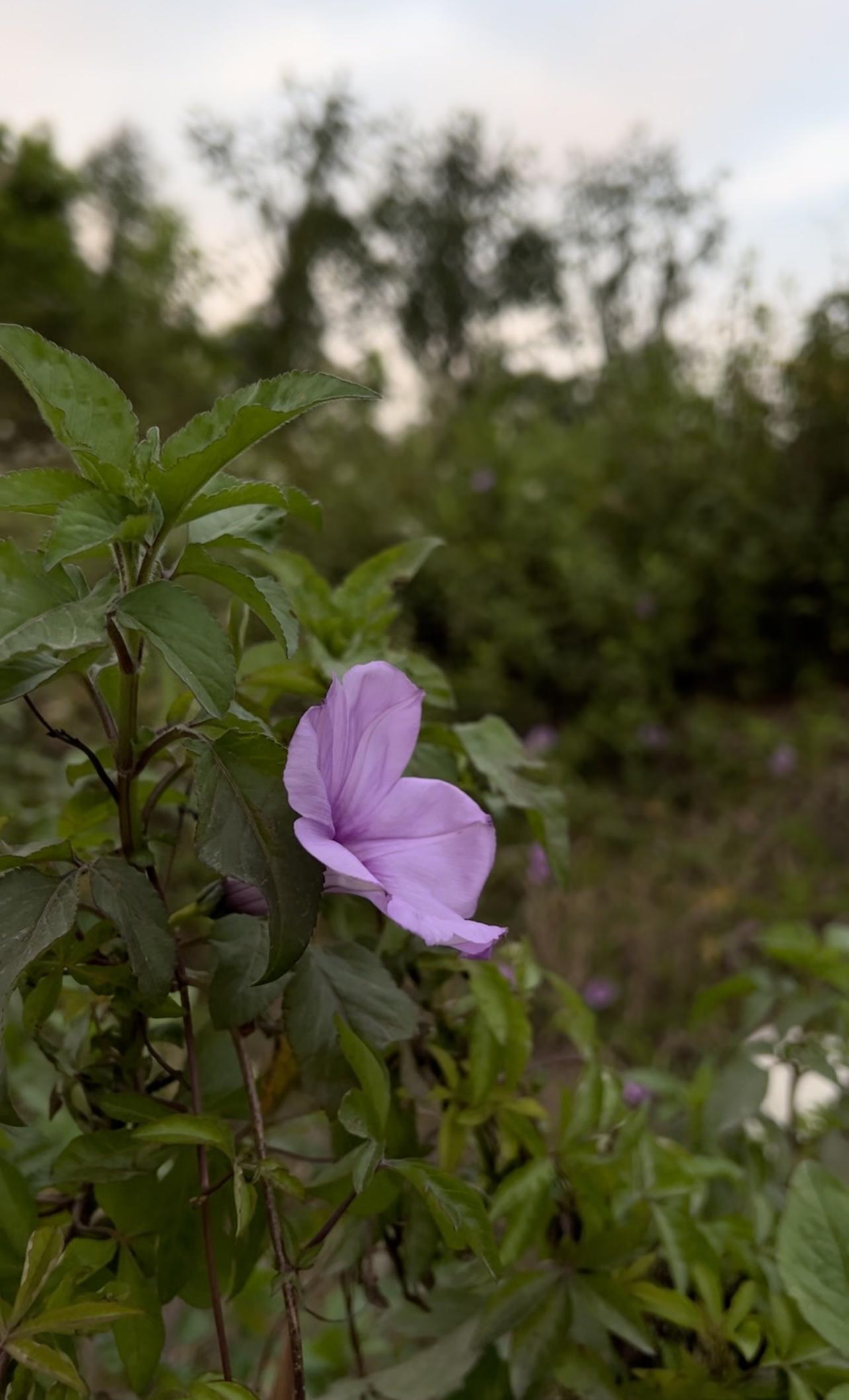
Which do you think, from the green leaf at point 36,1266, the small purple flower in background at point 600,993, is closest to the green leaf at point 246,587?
the green leaf at point 36,1266

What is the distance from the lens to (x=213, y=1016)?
15.0 inches

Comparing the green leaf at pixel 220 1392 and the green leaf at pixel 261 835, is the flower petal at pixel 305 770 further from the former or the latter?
the green leaf at pixel 220 1392

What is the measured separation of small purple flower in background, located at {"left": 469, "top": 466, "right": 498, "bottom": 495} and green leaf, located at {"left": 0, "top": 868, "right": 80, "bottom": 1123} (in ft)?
14.0

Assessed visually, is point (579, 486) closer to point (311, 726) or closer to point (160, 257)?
point (160, 257)

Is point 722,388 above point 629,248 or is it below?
below

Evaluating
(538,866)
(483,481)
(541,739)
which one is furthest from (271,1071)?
(483,481)

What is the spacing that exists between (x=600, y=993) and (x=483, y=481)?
2.64 metres

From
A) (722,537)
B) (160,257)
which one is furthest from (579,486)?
(160,257)

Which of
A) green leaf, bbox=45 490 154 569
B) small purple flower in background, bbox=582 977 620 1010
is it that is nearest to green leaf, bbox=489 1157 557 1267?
green leaf, bbox=45 490 154 569

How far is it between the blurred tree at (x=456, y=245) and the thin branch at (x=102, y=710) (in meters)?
11.6

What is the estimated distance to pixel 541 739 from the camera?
138 inches

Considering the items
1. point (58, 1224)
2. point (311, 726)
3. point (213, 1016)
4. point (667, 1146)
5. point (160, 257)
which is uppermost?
point (160, 257)

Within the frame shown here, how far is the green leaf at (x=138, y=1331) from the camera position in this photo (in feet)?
1.30

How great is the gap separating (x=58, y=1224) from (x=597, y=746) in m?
3.48
